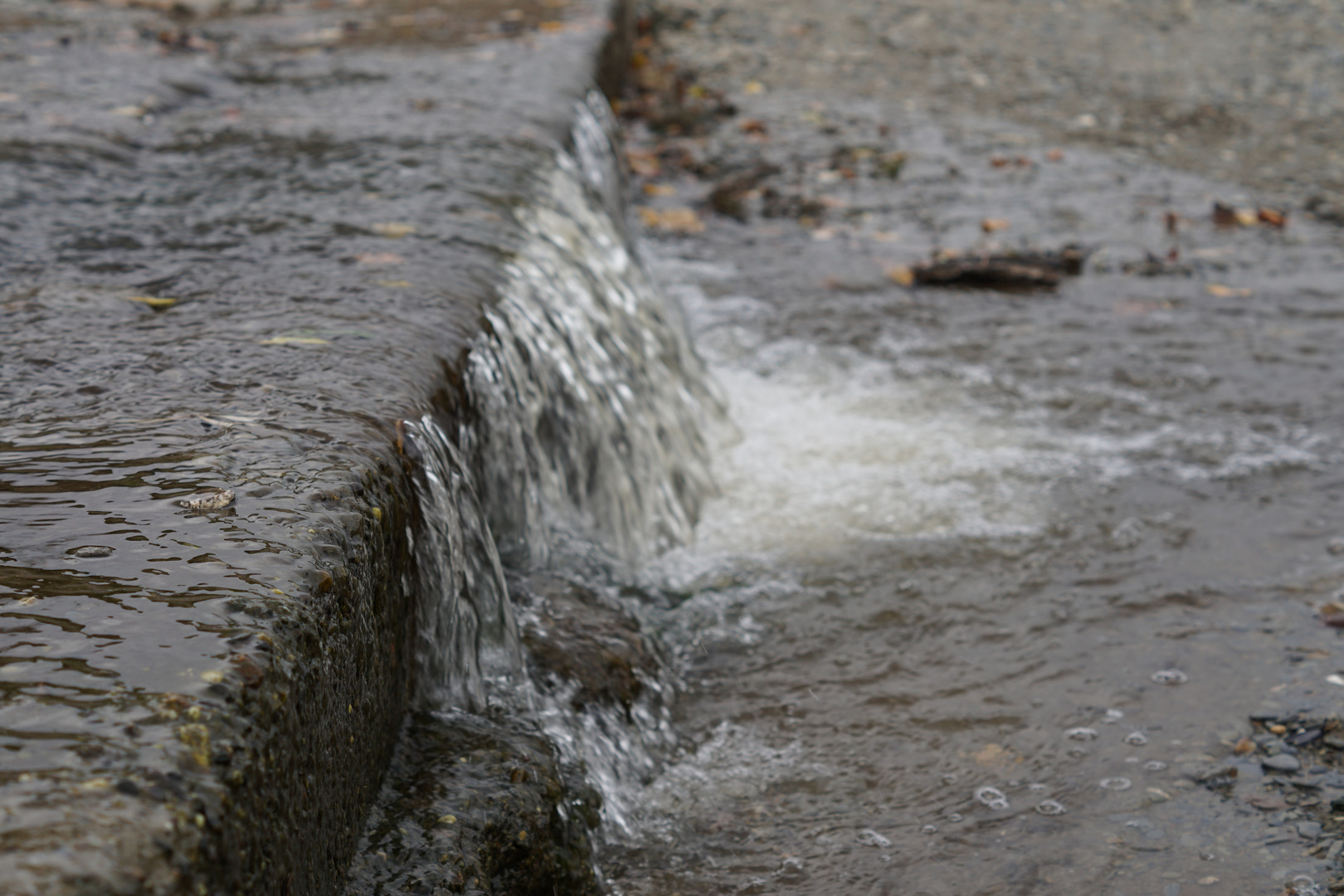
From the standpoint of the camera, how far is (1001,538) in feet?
9.86

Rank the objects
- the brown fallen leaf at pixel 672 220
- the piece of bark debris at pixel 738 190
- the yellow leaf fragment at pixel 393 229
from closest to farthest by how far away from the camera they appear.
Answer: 1. the yellow leaf fragment at pixel 393 229
2. the brown fallen leaf at pixel 672 220
3. the piece of bark debris at pixel 738 190

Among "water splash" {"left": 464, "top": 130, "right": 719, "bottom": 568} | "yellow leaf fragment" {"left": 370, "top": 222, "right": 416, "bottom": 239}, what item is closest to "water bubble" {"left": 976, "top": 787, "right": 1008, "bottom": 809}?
"water splash" {"left": 464, "top": 130, "right": 719, "bottom": 568}

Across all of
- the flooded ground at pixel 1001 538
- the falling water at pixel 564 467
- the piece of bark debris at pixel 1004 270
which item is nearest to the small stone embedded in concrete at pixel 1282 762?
the flooded ground at pixel 1001 538

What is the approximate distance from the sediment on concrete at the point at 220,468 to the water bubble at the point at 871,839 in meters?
0.53

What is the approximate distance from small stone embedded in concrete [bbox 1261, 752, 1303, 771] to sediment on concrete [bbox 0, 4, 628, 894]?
1.34m

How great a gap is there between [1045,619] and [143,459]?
206 centimetres

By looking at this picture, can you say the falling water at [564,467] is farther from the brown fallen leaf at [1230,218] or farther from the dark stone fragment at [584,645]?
the brown fallen leaf at [1230,218]

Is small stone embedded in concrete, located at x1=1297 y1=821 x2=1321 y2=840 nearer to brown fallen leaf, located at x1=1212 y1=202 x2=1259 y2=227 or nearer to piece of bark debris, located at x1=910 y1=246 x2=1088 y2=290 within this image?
piece of bark debris, located at x1=910 y1=246 x2=1088 y2=290

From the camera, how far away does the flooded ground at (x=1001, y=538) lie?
1.95 m

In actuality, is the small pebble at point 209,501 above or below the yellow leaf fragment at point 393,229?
above

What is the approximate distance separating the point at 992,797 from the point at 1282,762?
1.87 ft

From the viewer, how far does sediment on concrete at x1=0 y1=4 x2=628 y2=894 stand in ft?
3.32

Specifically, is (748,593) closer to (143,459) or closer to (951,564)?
(951,564)

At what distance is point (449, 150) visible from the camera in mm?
3289
